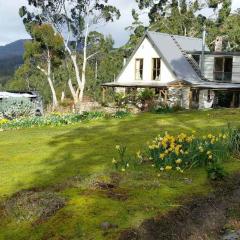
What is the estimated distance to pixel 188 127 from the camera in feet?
59.0

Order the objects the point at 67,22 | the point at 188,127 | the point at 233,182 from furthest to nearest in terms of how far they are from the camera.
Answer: the point at 67,22, the point at 188,127, the point at 233,182

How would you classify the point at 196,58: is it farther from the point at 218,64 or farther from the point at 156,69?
the point at 156,69

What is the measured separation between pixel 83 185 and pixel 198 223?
273cm

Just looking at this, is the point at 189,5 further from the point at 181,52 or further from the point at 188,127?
the point at 188,127

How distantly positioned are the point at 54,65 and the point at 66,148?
4719cm

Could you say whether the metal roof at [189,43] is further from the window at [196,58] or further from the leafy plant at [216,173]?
the leafy plant at [216,173]

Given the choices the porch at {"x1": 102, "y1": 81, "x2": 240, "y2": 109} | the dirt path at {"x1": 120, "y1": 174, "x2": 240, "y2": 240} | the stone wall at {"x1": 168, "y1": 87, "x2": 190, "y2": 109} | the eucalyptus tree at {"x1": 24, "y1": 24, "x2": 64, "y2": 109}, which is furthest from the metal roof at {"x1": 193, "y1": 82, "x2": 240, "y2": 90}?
the dirt path at {"x1": 120, "y1": 174, "x2": 240, "y2": 240}

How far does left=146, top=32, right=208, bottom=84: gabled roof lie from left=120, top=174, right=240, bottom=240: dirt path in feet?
101

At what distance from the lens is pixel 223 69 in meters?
39.5

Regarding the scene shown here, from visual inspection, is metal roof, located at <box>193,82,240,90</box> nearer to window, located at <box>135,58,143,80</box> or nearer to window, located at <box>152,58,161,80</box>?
window, located at <box>152,58,161,80</box>

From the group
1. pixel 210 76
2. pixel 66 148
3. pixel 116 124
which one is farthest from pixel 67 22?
pixel 66 148

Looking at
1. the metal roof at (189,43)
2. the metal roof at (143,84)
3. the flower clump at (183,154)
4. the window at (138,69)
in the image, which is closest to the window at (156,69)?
the metal roof at (143,84)

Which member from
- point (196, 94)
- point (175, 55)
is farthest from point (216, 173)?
point (175, 55)

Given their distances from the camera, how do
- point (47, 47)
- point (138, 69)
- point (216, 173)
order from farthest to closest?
point (47, 47)
point (138, 69)
point (216, 173)
